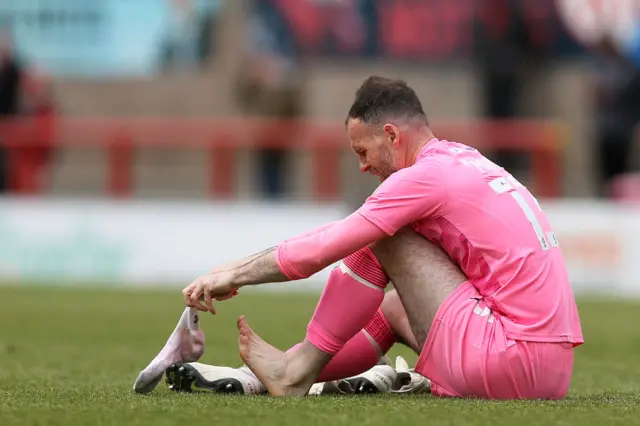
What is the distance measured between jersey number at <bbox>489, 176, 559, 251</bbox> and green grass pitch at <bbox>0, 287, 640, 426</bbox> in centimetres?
60

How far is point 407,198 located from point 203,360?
104 inches

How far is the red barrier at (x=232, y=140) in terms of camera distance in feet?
52.8

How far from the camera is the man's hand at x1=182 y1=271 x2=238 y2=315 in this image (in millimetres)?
5070

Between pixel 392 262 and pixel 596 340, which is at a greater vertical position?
pixel 392 262

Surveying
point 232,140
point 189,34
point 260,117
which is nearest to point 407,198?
point 232,140

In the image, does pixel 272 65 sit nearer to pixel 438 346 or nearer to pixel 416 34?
pixel 416 34

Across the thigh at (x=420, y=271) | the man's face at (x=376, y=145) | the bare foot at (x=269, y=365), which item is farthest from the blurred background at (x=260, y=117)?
the thigh at (x=420, y=271)

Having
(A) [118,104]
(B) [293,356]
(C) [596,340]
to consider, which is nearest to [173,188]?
(A) [118,104]

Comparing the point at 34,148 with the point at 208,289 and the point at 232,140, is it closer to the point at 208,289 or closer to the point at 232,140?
the point at 232,140

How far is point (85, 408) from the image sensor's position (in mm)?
4867

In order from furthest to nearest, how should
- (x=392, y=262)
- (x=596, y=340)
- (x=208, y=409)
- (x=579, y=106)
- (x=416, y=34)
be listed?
1. (x=579, y=106)
2. (x=416, y=34)
3. (x=596, y=340)
4. (x=392, y=262)
5. (x=208, y=409)

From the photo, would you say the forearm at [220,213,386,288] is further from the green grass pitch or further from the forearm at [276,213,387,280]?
the green grass pitch

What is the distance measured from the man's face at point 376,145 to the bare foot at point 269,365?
0.81m

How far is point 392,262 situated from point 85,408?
1.25 metres
